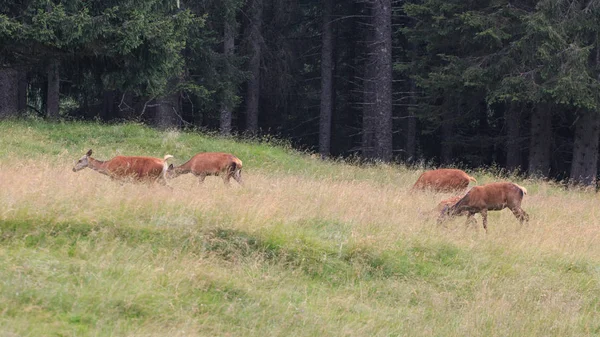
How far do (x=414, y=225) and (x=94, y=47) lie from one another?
1233 centimetres

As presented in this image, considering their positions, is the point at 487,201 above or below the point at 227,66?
below

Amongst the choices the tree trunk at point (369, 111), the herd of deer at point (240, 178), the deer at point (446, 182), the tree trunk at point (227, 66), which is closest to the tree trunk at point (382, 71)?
the tree trunk at point (369, 111)

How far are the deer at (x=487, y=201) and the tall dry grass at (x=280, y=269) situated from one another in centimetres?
31

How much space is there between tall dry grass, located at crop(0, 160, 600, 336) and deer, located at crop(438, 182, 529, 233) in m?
0.31

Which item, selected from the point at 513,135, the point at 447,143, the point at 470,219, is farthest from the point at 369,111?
the point at 470,219

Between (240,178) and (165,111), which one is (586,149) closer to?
(240,178)

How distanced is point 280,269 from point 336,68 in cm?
2913

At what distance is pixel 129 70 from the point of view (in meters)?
22.4

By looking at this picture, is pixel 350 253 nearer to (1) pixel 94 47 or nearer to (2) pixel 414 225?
(2) pixel 414 225

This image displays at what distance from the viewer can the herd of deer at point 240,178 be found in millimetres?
13453

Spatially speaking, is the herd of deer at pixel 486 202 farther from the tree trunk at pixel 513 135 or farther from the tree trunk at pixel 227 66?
the tree trunk at pixel 227 66

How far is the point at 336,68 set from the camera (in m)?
38.2

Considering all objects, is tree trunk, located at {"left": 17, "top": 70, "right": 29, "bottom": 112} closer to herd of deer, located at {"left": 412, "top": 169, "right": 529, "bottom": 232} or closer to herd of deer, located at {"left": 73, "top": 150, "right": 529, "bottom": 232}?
herd of deer, located at {"left": 73, "top": 150, "right": 529, "bottom": 232}

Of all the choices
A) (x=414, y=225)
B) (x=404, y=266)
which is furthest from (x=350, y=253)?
(x=414, y=225)
